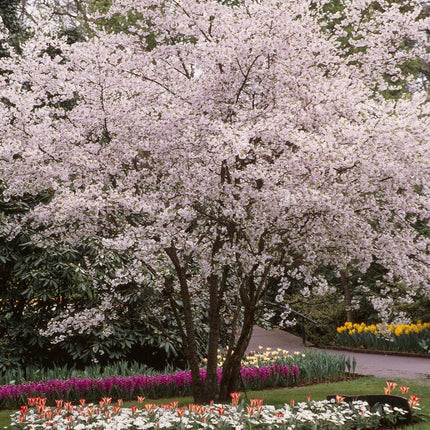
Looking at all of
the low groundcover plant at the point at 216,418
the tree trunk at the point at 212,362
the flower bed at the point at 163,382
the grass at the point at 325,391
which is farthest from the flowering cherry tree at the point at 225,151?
the low groundcover plant at the point at 216,418

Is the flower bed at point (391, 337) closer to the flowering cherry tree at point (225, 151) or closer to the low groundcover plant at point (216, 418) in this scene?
the flowering cherry tree at point (225, 151)

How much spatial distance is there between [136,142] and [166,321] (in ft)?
17.3

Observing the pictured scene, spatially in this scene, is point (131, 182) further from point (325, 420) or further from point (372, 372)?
point (372, 372)

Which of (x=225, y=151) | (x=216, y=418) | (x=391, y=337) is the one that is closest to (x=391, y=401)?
(x=216, y=418)

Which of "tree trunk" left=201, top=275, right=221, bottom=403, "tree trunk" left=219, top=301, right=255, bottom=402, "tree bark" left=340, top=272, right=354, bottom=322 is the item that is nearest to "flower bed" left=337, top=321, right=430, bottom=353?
"tree bark" left=340, top=272, right=354, bottom=322

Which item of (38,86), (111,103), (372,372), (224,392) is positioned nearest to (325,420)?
(224,392)

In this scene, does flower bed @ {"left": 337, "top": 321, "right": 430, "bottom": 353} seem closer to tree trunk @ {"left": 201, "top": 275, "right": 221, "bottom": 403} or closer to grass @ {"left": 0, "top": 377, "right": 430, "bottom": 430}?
grass @ {"left": 0, "top": 377, "right": 430, "bottom": 430}

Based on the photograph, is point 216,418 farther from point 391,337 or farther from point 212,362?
point 391,337

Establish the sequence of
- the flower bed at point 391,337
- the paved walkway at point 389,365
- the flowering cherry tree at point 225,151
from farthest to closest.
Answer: the flower bed at point 391,337, the paved walkway at point 389,365, the flowering cherry tree at point 225,151

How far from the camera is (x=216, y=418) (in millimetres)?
6328

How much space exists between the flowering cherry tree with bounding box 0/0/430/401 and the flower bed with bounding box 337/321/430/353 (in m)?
7.27

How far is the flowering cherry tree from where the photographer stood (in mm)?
6820

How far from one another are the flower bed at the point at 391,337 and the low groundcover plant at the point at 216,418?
25.7 feet

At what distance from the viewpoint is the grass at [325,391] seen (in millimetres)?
8789
